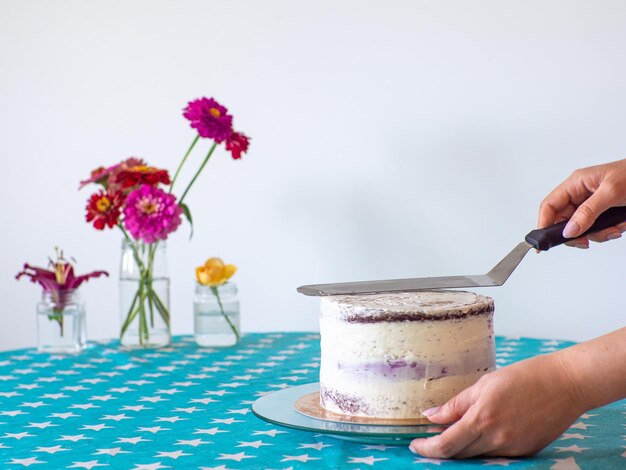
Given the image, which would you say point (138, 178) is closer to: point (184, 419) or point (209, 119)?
point (209, 119)

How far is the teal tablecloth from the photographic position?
2.98 feet

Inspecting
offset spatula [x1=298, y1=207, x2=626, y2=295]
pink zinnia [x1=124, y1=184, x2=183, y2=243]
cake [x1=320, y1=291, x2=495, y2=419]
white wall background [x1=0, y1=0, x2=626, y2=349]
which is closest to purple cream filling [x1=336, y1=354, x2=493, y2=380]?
cake [x1=320, y1=291, x2=495, y2=419]

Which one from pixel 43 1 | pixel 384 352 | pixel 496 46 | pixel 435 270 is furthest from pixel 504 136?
pixel 43 1

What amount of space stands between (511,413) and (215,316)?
945 millimetres

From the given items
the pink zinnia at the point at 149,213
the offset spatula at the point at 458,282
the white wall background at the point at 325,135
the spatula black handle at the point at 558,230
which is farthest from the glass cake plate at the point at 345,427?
the white wall background at the point at 325,135

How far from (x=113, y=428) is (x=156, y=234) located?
2.09ft

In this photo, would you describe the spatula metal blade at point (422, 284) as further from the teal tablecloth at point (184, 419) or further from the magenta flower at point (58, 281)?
the magenta flower at point (58, 281)

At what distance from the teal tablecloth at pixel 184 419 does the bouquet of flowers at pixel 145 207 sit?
0.10 meters

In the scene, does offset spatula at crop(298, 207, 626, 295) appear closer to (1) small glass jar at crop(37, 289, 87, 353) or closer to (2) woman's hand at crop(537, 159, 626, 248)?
(2) woman's hand at crop(537, 159, 626, 248)

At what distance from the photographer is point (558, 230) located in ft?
3.59


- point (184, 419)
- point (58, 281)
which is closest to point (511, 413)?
point (184, 419)

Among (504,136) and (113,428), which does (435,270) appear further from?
(113,428)

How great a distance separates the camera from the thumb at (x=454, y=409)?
0.88 metres

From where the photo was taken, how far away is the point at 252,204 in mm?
2123
